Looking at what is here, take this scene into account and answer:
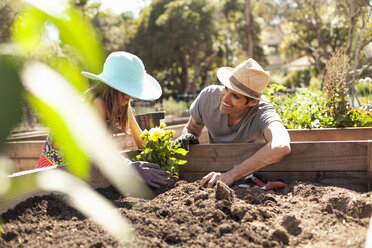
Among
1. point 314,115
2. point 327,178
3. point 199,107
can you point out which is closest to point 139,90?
point 199,107

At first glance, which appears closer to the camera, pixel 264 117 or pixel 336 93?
pixel 264 117

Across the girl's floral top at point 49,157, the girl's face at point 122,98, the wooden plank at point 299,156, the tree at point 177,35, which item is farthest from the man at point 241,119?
the tree at point 177,35

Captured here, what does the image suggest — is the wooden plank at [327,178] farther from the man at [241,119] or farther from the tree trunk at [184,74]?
the tree trunk at [184,74]

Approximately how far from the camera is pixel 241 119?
3.33m

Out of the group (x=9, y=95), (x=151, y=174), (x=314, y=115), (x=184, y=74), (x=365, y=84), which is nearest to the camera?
(x=9, y=95)

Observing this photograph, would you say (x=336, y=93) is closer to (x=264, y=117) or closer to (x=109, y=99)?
(x=264, y=117)

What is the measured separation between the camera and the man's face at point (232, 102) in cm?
312

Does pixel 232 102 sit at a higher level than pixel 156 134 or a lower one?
higher

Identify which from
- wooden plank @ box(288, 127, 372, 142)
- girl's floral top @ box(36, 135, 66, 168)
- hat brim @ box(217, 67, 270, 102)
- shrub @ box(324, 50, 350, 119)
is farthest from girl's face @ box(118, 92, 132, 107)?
shrub @ box(324, 50, 350, 119)

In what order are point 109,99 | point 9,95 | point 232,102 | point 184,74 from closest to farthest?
point 9,95 → point 109,99 → point 232,102 → point 184,74

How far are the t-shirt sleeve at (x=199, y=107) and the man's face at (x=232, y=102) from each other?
329mm

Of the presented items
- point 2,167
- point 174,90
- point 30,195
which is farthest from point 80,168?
point 174,90

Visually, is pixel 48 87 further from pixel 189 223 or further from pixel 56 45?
pixel 189 223

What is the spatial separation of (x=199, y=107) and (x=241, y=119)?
436 mm
